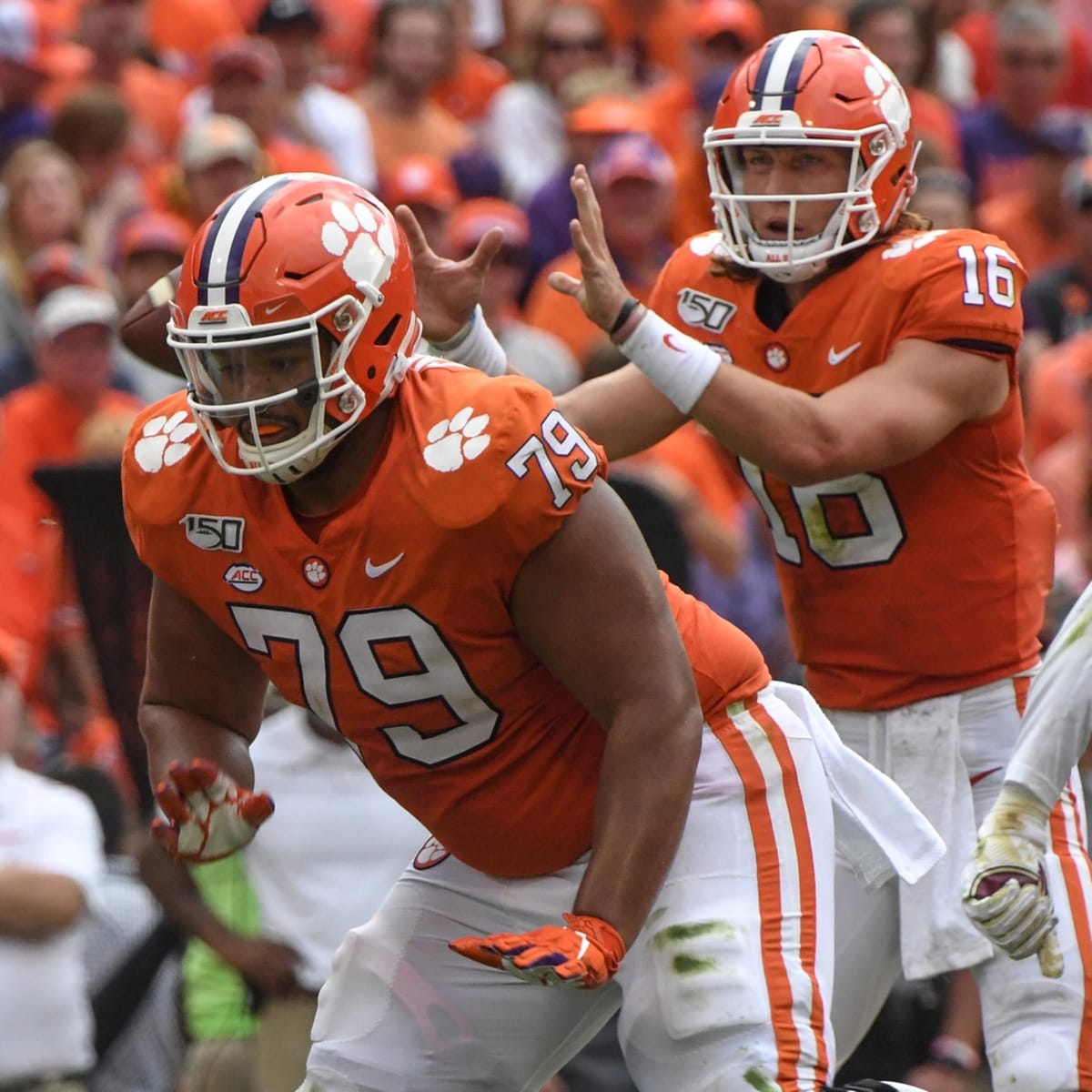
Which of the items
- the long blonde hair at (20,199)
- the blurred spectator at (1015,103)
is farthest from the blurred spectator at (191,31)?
the blurred spectator at (1015,103)

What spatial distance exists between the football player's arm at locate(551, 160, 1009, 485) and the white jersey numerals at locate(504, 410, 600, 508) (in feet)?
2.37

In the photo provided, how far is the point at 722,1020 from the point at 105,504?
11.0 feet

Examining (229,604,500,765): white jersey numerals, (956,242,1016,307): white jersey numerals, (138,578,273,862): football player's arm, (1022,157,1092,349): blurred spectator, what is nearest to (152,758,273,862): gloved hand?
(138,578,273,862): football player's arm

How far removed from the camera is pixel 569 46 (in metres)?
9.20

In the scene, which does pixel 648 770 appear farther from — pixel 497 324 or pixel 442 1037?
pixel 497 324

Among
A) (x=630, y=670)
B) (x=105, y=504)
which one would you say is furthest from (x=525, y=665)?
(x=105, y=504)

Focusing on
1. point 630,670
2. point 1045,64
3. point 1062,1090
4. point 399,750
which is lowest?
→ point 1045,64

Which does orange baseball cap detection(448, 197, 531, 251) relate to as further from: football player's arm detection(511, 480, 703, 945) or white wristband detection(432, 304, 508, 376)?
football player's arm detection(511, 480, 703, 945)

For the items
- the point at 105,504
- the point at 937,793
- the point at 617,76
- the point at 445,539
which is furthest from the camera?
the point at 617,76

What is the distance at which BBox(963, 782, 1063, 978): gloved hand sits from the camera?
11.8 ft

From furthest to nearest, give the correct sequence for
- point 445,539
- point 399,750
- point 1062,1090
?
1. point 1062,1090
2. point 399,750
3. point 445,539

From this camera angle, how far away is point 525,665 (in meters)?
3.43

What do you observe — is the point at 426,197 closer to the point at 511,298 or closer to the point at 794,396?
the point at 511,298

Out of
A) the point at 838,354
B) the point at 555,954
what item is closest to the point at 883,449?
the point at 838,354
